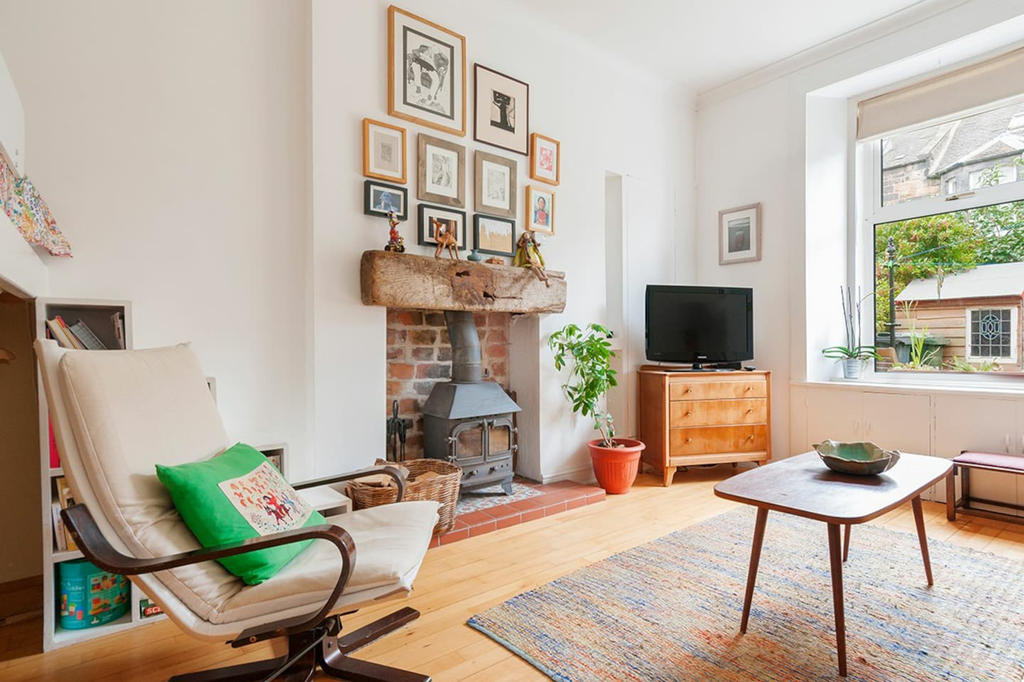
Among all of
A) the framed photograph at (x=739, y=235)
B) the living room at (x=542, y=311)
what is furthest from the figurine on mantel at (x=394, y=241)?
the framed photograph at (x=739, y=235)

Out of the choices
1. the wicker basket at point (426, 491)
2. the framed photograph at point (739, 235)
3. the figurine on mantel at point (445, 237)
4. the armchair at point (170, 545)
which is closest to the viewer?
the armchair at point (170, 545)

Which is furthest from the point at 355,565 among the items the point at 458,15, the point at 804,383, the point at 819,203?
the point at 819,203

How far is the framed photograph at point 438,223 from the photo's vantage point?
9.50 ft

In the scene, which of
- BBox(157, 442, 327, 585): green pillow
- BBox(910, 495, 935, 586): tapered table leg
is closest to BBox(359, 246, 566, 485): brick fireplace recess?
BBox(157, 442, 327, 585): green pillow

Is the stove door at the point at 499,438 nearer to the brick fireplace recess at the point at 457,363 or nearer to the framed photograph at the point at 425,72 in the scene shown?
the brick fireplace recess at the point at 457,363

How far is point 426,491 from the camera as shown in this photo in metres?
2.51

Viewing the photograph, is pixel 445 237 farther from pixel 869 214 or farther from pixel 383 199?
pixel 869 214

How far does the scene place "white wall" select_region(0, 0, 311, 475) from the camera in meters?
2.02

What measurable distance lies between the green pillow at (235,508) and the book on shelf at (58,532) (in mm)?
692

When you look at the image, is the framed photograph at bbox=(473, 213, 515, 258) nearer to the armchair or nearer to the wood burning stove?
the wood burning stove

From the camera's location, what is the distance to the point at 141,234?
7.14 feet

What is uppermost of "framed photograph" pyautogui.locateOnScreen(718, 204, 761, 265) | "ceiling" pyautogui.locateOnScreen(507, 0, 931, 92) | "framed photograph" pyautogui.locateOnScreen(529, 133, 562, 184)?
"ceiling" pyautogui.locateOnScreen(507, 0, 931, 92)

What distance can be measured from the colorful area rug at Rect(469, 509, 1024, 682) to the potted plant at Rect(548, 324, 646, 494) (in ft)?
2.82

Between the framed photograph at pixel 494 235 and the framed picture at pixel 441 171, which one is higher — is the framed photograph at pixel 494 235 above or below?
below
